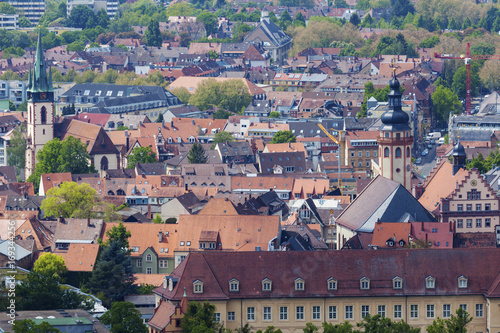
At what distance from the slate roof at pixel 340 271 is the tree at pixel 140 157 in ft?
246

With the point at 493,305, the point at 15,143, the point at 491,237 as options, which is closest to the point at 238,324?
the point at 493,305

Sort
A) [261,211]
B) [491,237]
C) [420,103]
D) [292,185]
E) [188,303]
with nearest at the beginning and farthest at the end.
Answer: [188,303] < [491,237] < [261,211] < [292,185] < [420,103]

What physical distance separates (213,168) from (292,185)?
11.3 metres

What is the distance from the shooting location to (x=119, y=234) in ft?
355

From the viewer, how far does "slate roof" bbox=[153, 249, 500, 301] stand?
3275 inches

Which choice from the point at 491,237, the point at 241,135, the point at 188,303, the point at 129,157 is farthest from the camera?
the point at 241,135

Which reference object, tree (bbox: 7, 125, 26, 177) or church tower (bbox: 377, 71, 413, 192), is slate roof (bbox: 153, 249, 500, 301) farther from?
tree (bbox: 7, 125, 26, 177)

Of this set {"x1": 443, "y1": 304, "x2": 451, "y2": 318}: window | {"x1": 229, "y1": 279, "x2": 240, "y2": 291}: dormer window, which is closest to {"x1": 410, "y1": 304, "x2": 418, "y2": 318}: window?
{"x1": 443, "y1": 304, "x2": 451, "y2": 318}: window

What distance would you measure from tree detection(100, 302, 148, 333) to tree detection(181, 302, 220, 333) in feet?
14.9

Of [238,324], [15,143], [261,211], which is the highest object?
[15,143]

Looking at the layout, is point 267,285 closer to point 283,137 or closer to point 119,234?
point 119,234

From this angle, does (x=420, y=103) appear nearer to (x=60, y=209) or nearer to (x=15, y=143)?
(x=15, y=143)

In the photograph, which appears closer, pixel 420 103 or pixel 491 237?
pixel 491 237

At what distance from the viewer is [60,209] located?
128m
